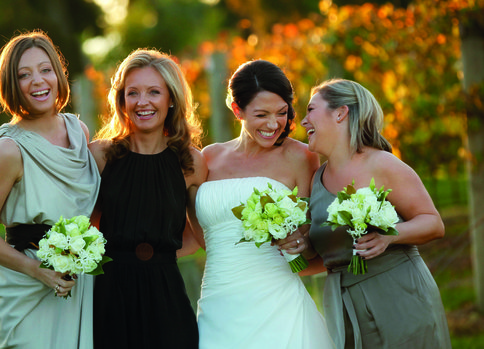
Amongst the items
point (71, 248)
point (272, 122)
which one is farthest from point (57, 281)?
point (272, 122)

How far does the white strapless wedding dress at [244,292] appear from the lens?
14.1 feet

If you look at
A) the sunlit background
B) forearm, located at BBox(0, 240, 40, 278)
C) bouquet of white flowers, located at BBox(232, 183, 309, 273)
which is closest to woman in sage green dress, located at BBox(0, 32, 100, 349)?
forearm, located at BBox(0, 240, 40, 278)

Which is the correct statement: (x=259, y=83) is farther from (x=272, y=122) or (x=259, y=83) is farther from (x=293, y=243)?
(x=293, y=243)

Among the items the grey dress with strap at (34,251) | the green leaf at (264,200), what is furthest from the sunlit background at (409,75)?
the green leaf at (264,200)

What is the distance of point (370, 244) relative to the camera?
3.73 metres

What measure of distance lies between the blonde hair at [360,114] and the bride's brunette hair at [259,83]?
1.38 feet

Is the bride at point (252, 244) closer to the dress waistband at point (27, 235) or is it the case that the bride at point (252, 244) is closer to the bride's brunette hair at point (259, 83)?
the bride's brunette hair at point (259, 83)

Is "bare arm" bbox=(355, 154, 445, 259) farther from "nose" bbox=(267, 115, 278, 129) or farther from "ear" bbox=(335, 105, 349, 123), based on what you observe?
"nose" bbox=(267, 115, 278, 129)

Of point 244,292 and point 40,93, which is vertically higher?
point 40,93

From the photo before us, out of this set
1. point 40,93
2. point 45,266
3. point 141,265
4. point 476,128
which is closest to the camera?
point 45,266

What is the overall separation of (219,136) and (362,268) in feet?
19.3

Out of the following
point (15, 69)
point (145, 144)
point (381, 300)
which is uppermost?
point (15, 69)

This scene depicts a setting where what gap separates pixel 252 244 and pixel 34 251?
1560mm

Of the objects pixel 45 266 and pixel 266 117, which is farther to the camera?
pixel 266 117
